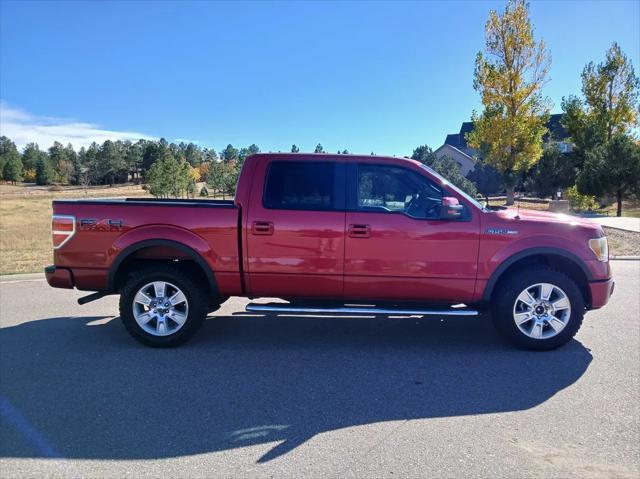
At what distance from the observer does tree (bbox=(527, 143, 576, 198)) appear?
33562 millimetres

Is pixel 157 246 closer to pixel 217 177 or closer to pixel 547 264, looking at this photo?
pixel 547 264

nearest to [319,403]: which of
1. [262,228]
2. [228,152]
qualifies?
[262,228]

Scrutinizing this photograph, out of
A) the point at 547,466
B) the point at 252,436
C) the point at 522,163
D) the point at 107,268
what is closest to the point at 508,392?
the point at 547,466

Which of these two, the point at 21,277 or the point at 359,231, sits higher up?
the point at 359,231

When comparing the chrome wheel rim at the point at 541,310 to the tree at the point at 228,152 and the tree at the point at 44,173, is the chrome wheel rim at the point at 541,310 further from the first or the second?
the tree at the point at 44,173

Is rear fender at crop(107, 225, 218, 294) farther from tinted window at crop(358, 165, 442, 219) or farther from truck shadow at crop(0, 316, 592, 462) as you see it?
tinted window at crop(358, 165, 442, 219)

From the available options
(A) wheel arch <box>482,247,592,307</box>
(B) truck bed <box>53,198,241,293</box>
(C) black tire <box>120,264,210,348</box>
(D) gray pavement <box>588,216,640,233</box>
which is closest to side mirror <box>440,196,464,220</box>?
(A) wheel arch <box>482,247,592,307</box>

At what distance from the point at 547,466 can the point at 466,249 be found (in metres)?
2.11

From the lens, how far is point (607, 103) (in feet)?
104

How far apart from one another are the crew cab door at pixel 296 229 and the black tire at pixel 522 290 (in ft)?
5.36

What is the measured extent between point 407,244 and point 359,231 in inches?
19.3

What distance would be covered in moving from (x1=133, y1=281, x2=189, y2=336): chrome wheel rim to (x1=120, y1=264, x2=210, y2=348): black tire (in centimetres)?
4

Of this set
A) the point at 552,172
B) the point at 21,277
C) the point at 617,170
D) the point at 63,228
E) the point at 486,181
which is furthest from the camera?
the point at 486,181

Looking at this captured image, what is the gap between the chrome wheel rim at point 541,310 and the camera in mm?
4445
